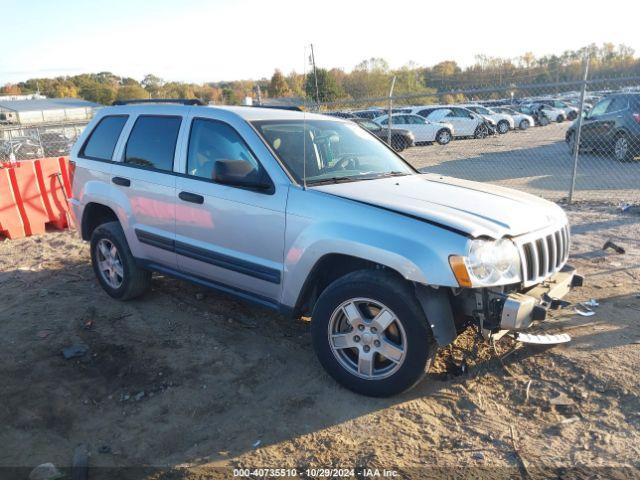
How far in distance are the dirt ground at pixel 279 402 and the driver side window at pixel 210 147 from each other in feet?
4.63

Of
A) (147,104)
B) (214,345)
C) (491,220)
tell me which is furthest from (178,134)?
(491,220)

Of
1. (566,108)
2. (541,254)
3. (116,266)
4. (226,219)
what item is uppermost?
(226,219)

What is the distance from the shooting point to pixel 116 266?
5.26 metres

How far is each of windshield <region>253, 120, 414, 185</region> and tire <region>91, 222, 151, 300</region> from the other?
1944 mm

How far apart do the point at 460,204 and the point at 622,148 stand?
11.7 meters

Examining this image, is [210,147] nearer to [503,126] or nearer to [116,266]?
[116,266]

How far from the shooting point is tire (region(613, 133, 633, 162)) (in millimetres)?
12977

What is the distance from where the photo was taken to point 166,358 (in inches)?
163

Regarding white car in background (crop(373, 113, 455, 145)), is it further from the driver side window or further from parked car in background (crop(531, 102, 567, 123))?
the driver side window

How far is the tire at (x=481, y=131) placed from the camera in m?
23.9

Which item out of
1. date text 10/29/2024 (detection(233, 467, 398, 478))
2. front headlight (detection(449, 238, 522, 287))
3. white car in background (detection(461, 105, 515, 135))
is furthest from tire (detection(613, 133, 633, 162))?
white car in background (detection(461, 105, 515, 135))

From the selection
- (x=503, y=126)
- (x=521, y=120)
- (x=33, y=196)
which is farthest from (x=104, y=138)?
(x=521, y=120)

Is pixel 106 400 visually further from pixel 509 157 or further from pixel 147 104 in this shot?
pixel 509 157

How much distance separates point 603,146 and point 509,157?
3.16 m
